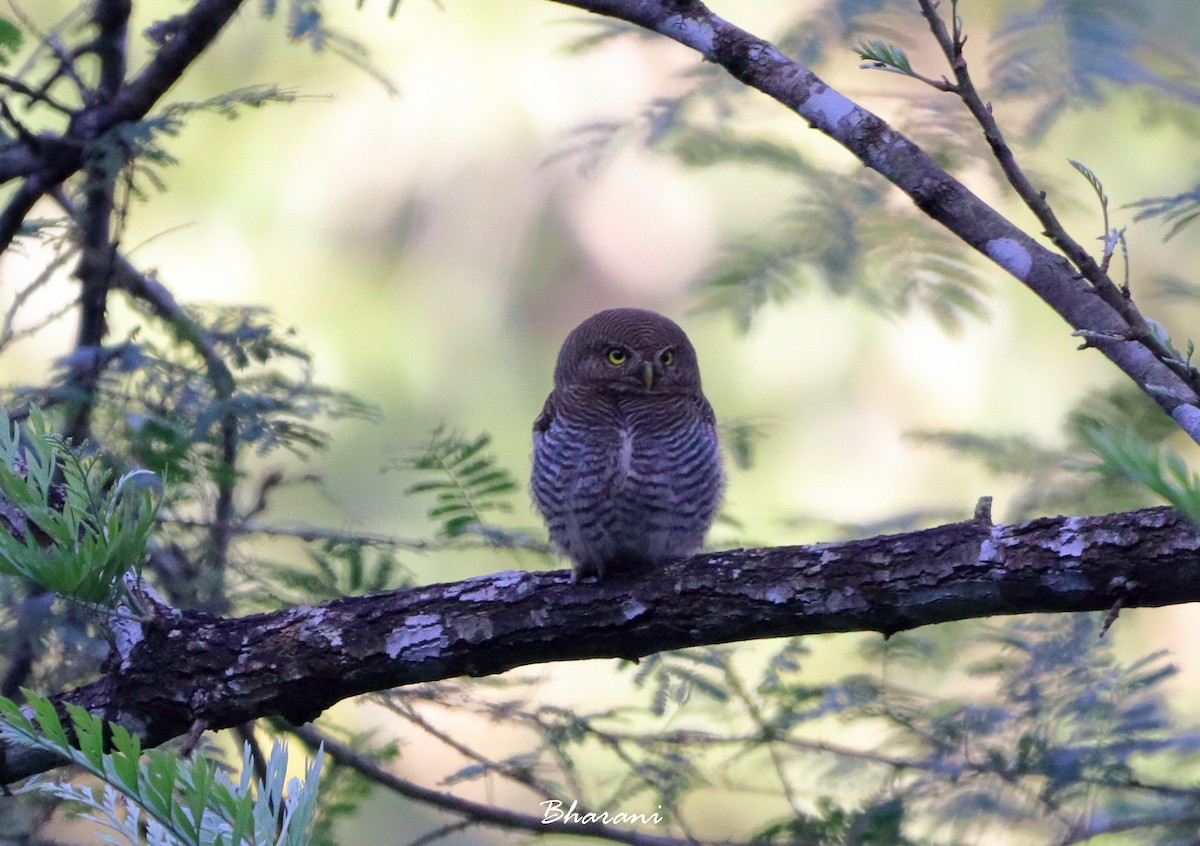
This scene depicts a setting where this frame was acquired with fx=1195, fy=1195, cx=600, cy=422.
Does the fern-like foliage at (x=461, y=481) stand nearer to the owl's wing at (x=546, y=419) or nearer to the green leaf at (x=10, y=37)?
the owl's wing at (x=546, y=419)

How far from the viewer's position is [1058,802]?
9.07ft

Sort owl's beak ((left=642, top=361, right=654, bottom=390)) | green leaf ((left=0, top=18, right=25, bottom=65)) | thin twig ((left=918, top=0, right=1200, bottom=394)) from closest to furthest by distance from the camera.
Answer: thin twig ((left=918, top=0, right=1200, bottom=394)), green leaf ((left=0, top=18, right=25, bottom=65)), owl's beak ((left=642, top=361, right=654, bottom=390))

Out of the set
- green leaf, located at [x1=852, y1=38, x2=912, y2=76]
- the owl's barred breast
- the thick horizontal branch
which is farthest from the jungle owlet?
green leaf, located at [x1=852, y1=38, x2=912, y2=76]

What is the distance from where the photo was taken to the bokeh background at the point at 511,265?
19.2ft

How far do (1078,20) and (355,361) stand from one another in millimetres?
3992

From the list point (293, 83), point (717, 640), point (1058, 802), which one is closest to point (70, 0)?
point (293, 83)

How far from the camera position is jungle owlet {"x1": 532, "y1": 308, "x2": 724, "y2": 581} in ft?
9.30

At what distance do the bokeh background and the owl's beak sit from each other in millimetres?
2385

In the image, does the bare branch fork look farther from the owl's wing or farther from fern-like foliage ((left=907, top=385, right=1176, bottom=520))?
the owl's wing

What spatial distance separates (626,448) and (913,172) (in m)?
1.06

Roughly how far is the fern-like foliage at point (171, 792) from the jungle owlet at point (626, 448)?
1.23m

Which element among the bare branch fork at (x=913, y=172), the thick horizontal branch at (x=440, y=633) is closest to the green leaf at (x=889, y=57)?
the bare branch fork at (x=913, y=172)

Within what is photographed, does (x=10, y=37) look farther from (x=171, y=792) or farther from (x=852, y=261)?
(x=852, y=261)

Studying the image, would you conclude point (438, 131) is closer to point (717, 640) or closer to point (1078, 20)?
point (1078, 20)
